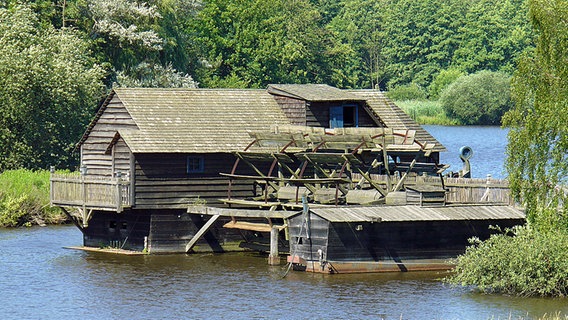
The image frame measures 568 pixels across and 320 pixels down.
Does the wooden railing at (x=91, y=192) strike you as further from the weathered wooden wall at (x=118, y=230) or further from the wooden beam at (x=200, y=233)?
the wooden beam at (x=200, y=233)

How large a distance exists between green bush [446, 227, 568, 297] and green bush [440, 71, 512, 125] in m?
80.8

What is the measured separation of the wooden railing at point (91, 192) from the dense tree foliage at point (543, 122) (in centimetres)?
1385

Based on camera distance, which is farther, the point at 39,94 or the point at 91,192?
the point at 39,94

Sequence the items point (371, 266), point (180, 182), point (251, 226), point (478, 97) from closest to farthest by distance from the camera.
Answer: point (371, 266), point (251, 226), point (180, 182), point (478, 97)

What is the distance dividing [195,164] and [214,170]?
0.77m

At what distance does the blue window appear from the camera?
4697cm

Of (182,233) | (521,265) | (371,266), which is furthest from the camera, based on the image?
(182,233)

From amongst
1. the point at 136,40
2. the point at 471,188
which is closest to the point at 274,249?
the point at 471,188

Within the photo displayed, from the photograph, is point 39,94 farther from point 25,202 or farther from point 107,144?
point 107,144

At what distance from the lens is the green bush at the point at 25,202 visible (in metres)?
53.9

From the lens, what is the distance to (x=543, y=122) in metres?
37.4

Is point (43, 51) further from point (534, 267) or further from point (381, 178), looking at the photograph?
point (534, 267)

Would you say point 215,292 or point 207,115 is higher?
point 207,115

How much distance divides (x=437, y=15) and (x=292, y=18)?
125 feet
